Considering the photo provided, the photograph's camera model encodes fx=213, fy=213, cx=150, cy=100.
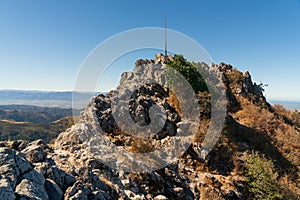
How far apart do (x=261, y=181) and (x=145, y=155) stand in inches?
429

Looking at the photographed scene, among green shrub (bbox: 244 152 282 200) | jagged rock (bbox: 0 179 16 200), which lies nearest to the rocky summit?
jagged rock (bbox: 0 179 16 200)

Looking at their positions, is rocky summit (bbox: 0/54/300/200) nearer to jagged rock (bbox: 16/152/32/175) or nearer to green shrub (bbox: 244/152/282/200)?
jagged rock (bbox: 16/152/32/175)

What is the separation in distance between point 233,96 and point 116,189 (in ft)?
100.0

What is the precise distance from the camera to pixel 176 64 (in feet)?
109

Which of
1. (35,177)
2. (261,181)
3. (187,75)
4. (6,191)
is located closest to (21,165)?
(35,177)

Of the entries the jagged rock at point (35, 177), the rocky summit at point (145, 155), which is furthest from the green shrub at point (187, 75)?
the jagged rock at point (35, 177)

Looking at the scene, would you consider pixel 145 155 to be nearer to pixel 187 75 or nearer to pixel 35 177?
pixel 35 177

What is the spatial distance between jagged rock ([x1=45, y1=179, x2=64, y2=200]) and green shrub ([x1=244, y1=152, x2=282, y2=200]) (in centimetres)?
1657

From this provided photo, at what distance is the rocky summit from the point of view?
1197 cm

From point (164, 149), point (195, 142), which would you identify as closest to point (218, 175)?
point (195, 142)

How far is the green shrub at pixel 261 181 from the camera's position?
18.6 m

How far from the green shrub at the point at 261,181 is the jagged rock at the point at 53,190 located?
54.4 feet

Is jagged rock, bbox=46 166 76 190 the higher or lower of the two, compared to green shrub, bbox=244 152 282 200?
higher

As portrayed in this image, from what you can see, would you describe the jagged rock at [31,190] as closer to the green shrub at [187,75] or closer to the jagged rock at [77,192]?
the jagged rock at [77,192]
